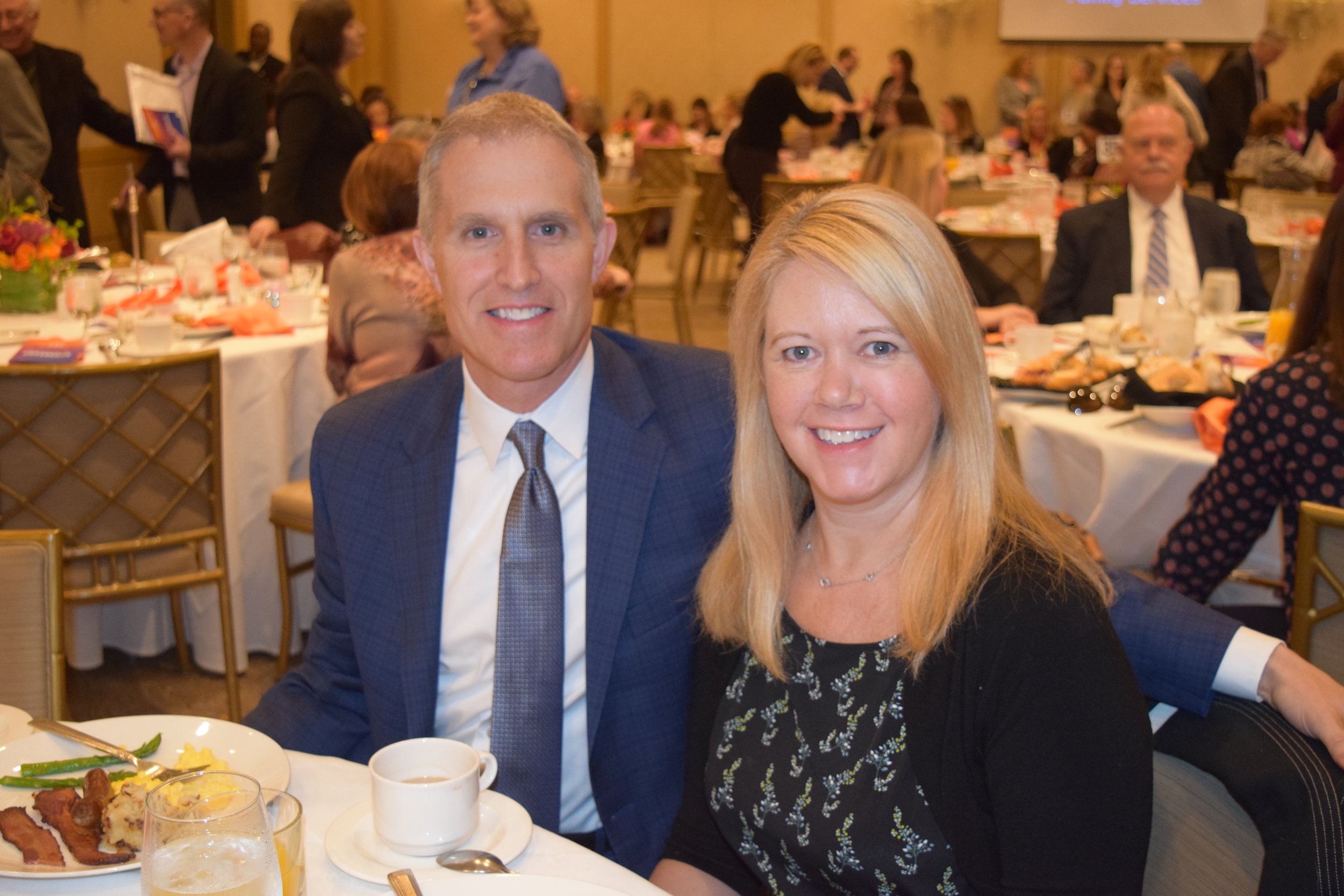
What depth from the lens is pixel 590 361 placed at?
1725 millimetres

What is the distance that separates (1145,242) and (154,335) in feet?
10.5

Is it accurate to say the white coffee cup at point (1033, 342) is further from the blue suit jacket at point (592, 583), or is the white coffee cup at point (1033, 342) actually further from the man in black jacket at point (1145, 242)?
the blue suit jacket at point (592, 583)

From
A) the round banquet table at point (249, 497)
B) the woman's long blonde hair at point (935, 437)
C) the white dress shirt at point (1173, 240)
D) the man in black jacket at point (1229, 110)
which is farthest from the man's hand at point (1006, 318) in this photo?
the man in black jacket at point (1229, 110)

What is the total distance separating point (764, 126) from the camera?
27.2ft

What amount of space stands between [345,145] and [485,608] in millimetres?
3795

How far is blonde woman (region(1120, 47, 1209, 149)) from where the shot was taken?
6.58m

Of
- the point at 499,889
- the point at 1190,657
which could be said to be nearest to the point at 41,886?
the point at 499,889

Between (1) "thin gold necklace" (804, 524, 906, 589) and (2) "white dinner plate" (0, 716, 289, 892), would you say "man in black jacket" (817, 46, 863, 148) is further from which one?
(2) "white dinner plate" (0, 716, 289, 892)

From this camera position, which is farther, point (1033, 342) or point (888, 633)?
point (1033, 342)

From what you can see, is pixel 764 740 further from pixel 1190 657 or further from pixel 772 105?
pixel 772 105

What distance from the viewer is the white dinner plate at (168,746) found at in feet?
3.76

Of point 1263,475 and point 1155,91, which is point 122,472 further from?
point 1155,91

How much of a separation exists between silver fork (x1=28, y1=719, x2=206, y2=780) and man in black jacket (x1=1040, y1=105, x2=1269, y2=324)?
3566 millimetres

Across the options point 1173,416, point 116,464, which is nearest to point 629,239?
point 116,464
